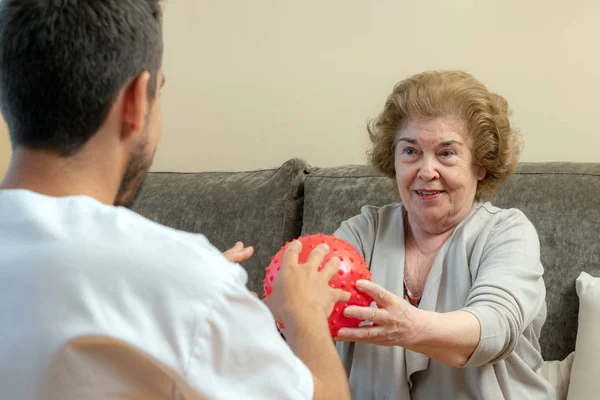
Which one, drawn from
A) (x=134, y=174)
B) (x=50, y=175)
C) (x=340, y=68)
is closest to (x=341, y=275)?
(x=134, y=174)

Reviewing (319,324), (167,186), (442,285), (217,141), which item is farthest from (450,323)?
(217,141)

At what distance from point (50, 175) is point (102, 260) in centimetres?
19

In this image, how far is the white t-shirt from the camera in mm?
825

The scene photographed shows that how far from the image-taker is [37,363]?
830 mm

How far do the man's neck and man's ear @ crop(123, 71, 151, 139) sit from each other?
0.08 metres

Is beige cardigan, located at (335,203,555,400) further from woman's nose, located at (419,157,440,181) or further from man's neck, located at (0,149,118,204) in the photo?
man's neck, located at (0,149,118,204)

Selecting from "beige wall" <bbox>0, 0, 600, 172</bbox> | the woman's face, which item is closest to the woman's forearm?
the woman's face

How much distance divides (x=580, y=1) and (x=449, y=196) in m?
1.03

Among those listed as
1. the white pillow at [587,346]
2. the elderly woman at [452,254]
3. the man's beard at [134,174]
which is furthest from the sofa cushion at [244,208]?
the man's beard at [134,174]

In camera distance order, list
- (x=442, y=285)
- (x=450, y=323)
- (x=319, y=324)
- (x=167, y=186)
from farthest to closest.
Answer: (x=167, y=186), (x=442, y=285), (x=450, y=323), (x=319, y=324)

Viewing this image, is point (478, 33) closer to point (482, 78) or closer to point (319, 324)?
point (482, 78)

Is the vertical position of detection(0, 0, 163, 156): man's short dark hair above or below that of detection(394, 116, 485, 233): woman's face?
above

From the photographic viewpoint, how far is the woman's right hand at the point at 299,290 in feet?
3.74

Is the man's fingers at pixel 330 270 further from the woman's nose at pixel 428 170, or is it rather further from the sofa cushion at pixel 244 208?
the sofa cushion at pixel 244 208
